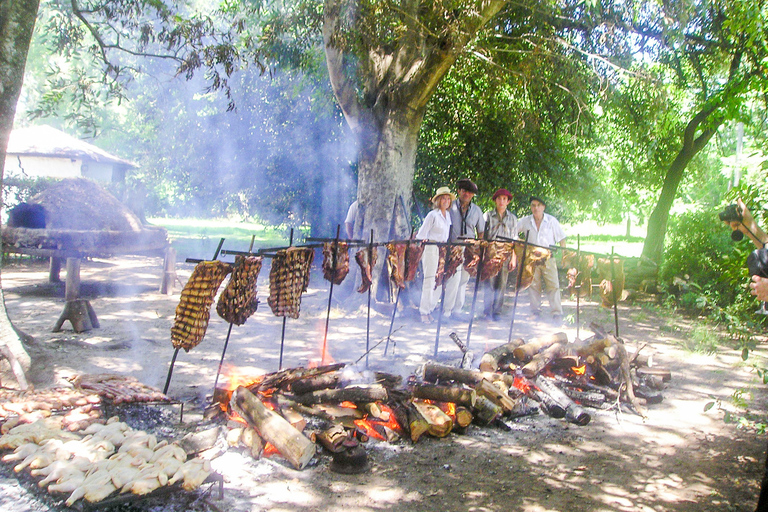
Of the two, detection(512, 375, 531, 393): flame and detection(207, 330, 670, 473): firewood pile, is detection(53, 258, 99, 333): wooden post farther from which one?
detection(512, 375, 531, 393): flame

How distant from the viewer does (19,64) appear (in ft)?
20.8

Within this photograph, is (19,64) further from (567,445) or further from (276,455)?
(567,445)

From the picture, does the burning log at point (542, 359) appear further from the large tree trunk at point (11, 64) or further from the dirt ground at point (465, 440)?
the large tree trunk at point (11, 64)

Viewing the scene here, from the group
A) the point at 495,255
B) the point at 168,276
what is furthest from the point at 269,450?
the point at 168,276

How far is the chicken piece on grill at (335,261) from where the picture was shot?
6203 millimetres

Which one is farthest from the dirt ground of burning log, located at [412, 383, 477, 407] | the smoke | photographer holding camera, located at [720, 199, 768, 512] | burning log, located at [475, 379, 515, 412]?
the smoke

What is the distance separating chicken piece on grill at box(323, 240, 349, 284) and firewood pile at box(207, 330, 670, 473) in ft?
3.69

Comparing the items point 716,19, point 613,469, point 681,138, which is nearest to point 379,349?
point 613,469

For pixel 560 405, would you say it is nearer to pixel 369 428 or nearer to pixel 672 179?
pixel 369 428

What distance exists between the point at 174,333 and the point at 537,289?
7.34 meters

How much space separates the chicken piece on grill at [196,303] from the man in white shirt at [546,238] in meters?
6.62

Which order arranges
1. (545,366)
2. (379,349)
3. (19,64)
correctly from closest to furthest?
1. (19,64)
2. (545,366)
3. (379,349)

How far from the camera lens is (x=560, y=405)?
577 centimetres

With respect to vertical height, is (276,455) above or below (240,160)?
below
